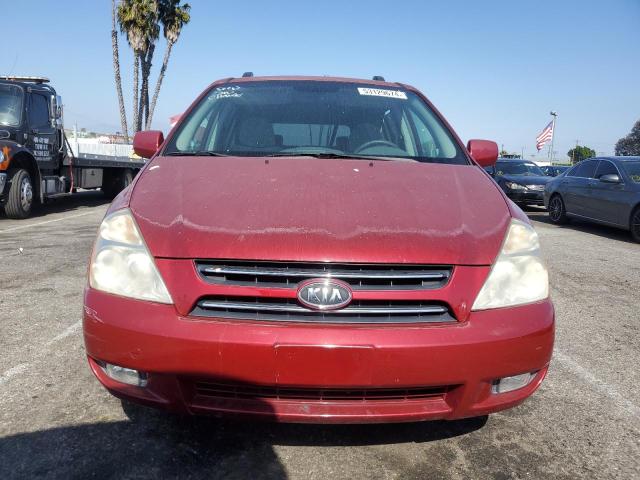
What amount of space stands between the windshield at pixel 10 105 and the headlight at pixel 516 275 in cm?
977

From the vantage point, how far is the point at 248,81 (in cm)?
355

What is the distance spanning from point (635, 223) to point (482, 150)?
6.78 meters

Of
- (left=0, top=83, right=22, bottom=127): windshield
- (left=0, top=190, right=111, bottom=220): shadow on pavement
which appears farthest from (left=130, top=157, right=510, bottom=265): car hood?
(left=0, top=190, right=111, bottom=220): shadow on pavement

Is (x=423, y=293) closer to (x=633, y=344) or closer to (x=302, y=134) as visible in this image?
(x=302, y=134)

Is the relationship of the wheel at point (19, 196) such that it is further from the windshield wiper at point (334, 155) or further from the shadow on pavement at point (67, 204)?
the windshield wiper at point (334, 155)

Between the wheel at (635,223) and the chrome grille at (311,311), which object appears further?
the wheel at (635,223)

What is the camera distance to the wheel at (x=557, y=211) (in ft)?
36.0

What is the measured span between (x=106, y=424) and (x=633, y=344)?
11.2ft

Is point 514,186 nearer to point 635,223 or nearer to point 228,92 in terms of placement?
point 635,223

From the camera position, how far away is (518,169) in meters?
15.2

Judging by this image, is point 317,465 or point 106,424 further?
point 106,424

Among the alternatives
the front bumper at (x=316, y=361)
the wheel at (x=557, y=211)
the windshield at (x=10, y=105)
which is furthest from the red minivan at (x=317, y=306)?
the wheel at (x=557, y=211)

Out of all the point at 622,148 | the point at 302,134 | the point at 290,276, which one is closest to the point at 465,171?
the point at 302,134

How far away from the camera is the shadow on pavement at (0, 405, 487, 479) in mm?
2041
